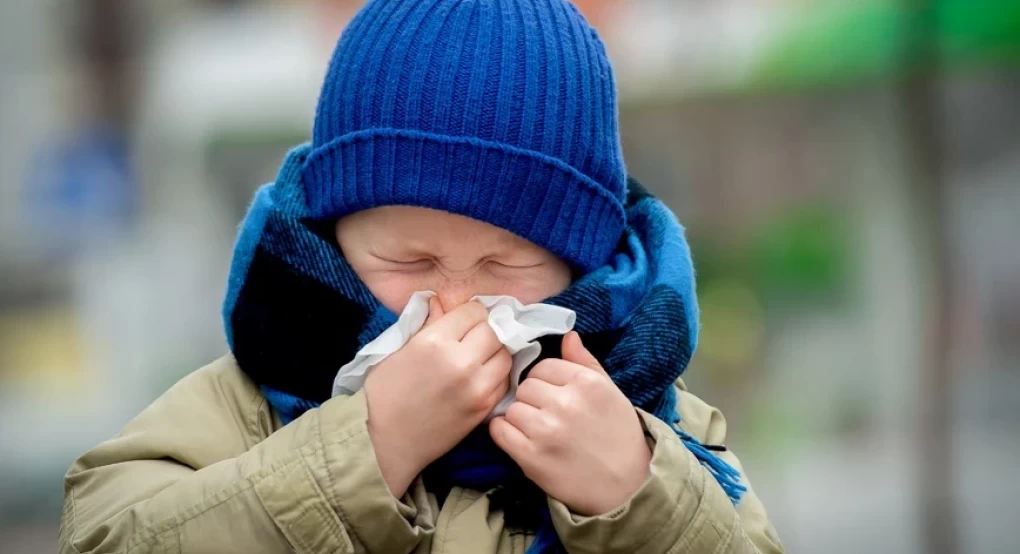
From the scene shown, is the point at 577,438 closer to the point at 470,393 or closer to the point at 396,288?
the point at 470,393

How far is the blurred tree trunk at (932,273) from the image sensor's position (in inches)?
155

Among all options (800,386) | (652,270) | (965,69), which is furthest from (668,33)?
(652,270)

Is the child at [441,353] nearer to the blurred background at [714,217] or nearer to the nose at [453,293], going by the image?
the nose at [453,293]

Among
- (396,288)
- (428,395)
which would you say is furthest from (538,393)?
(396,288)

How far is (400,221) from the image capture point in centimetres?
150

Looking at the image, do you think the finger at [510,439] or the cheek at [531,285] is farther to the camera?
the cheek at [531,285]

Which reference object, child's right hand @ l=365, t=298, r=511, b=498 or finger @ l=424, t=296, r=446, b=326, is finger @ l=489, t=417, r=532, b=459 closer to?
child's right hand @ l=365, t=298, r=511, b=498

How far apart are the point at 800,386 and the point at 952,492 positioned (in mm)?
666

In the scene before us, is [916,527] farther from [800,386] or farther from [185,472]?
[185,472]

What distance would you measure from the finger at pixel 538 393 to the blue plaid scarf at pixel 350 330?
0.11 meters

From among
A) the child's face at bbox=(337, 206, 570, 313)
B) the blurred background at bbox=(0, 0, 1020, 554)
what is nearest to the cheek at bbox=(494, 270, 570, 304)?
the child's face at bbox=(337, 206, 570, 313)

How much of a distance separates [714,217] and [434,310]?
2967mm

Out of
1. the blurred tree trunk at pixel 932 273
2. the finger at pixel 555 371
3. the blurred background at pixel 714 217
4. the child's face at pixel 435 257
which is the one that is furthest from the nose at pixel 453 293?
the blurred tree trunk at pixel 932 273

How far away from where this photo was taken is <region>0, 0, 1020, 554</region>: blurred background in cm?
415
